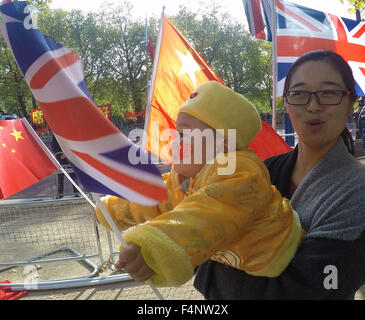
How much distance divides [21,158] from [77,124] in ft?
8.74

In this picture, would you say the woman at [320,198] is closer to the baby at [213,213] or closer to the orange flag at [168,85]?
the baby at [213,213]

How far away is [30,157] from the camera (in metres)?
3.65

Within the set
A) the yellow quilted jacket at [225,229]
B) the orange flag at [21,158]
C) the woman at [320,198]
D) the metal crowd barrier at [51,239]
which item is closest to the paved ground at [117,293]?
the metal crowd barrier at [51,239]

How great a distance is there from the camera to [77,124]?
1288 mm

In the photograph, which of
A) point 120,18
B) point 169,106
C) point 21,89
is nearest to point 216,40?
point 120,18

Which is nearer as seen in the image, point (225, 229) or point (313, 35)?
point (225, 229)

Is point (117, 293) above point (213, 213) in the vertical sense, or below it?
below

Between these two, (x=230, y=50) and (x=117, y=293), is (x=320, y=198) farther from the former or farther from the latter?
(x=230, y=50)

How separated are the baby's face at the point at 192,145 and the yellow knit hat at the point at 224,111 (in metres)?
0.03

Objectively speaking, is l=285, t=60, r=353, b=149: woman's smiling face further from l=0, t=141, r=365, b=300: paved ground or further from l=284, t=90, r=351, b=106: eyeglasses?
l=0, t=141, r=365, b=300: paved ground

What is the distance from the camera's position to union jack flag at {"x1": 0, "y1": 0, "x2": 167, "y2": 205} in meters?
1.26

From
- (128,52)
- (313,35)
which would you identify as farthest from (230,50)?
(313,35)

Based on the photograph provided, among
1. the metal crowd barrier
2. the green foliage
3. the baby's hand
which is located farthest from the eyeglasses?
the green foliage
